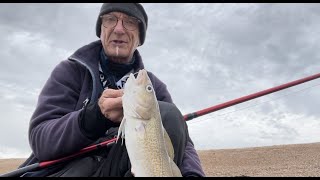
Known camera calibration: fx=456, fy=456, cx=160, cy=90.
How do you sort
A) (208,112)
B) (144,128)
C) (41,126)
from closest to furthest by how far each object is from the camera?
(144,128) → (41,126) → (208,112)

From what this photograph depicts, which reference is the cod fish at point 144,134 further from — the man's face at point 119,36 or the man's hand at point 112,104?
the man's face at point 119,36

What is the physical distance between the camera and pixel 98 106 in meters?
3.20

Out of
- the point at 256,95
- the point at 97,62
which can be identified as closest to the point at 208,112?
the point at 256,95

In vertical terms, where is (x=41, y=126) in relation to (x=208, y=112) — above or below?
above

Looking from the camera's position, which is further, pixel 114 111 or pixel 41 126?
Result: pixel 41 126

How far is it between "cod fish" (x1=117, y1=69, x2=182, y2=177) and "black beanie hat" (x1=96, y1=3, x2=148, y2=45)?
1430 millimetres

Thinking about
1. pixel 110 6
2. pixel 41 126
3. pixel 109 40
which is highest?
pixel 110 6

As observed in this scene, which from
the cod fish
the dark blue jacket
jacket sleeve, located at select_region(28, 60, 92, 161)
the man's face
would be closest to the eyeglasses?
the man's face

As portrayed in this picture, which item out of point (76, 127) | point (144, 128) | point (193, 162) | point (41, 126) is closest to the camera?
point (144, 128)

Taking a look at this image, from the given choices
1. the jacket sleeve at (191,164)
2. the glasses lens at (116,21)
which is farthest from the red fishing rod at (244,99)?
the glasses lens at (116,21)

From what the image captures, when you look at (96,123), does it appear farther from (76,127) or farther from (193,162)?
(193,162)

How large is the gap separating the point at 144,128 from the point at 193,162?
118cm

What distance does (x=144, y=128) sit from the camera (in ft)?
9.17

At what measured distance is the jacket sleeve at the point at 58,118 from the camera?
3406mm
